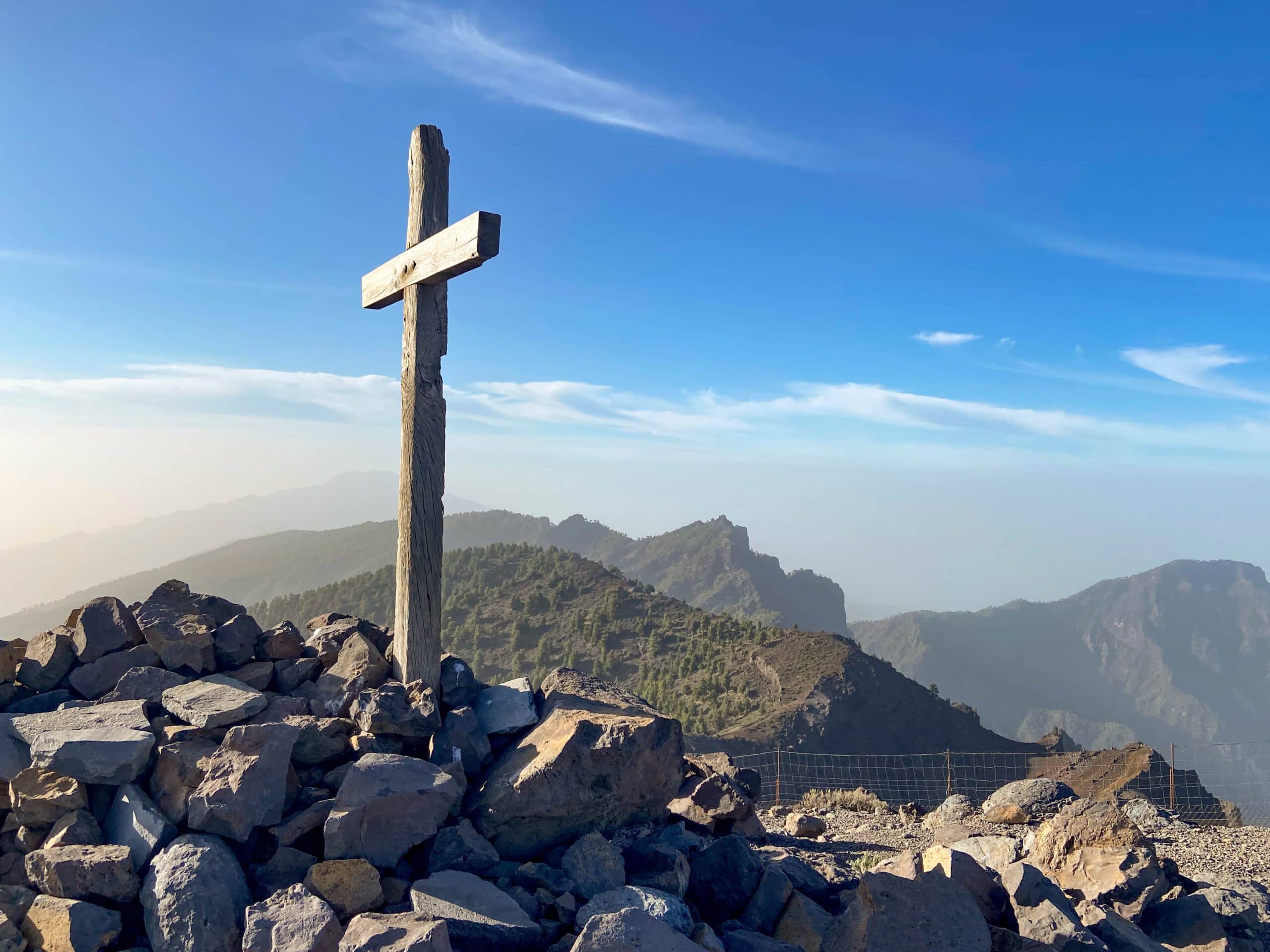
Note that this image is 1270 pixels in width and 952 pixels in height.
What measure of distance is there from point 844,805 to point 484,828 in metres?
8.08

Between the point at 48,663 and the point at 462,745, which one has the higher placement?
the point at 48,663

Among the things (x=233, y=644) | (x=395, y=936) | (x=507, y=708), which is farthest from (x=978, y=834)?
(x=233, y=644)

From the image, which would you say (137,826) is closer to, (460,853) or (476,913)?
(460,853)

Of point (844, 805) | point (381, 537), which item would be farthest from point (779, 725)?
point (381, 537)

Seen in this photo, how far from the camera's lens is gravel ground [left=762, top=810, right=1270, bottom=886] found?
7633 mm

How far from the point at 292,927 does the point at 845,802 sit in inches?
365

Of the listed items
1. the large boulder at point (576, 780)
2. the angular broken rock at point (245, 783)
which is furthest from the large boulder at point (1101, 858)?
the angular broken rock at point (245, 783)

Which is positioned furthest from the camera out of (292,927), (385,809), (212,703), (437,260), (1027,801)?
(1027,801)

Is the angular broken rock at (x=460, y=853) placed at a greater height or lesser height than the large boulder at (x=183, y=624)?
lesser

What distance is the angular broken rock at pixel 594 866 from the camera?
15.2ft

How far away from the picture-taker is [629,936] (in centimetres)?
386

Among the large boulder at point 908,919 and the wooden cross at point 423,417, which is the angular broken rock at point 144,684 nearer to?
the wooden cross at point 423,417

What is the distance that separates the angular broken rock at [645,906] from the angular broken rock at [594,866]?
0.20 m

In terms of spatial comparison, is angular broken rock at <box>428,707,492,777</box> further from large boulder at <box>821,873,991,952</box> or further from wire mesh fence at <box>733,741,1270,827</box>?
wire mesh fence at <box>733,741,1270,827</box>
